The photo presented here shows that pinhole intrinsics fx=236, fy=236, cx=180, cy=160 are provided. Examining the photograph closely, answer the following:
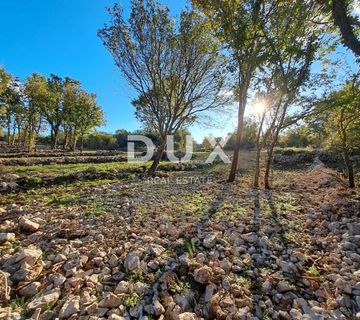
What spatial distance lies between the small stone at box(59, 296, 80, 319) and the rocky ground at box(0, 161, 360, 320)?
1 cm

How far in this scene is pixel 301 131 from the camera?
1140 centimetres

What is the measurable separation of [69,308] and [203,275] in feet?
5.84

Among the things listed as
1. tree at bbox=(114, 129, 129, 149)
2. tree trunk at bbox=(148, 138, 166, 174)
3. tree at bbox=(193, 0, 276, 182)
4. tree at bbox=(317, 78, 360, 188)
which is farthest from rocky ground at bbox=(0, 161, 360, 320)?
tree at bbox=(114, 129, 129, 149)

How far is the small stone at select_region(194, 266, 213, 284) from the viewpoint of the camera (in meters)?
3.42

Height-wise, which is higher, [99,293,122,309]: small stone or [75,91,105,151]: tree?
[75,91,105,151]: tree

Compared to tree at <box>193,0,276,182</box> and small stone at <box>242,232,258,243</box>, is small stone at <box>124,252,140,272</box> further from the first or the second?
tree at <box>193,0,276,182</box>

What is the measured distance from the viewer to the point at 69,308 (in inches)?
108

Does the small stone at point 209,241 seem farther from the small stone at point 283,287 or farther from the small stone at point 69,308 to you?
the small stone at point 69,308

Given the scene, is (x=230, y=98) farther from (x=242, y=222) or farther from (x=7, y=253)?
(x=7, y=253)

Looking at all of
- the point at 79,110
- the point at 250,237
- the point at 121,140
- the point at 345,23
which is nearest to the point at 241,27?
the point at 345,23

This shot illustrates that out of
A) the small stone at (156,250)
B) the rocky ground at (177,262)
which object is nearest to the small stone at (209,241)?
the rocky ground at (177,262)

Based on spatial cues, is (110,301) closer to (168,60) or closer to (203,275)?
(203,275)

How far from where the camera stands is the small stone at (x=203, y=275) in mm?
3422

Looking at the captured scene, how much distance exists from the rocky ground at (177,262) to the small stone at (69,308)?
11 millimetres
